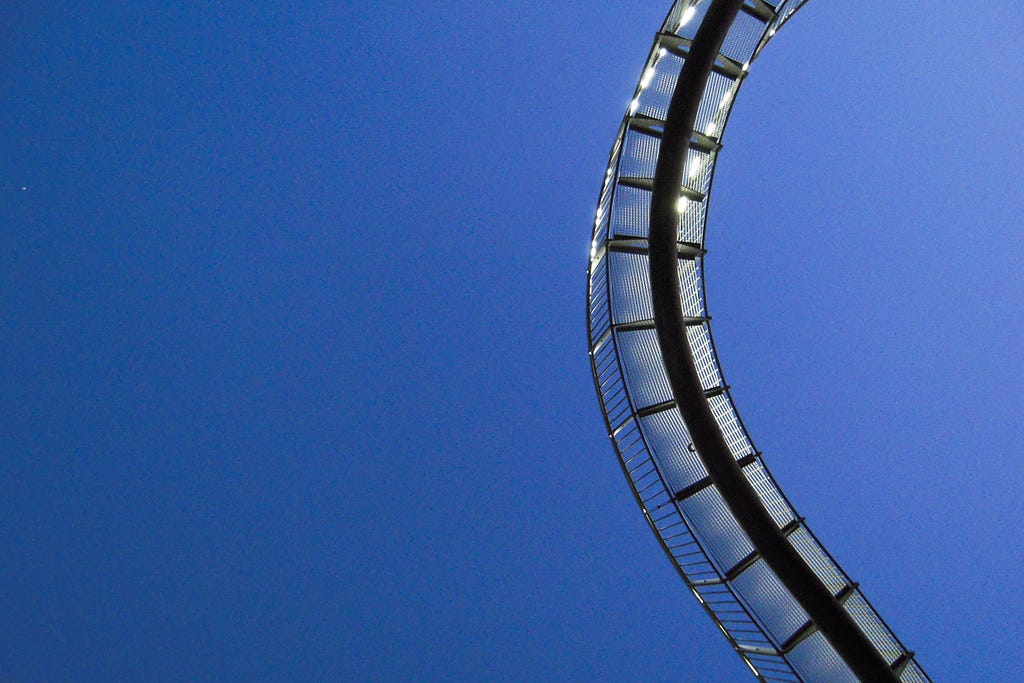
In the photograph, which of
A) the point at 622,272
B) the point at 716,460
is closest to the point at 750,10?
the point at 622,272

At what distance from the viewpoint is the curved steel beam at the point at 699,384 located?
6.73m

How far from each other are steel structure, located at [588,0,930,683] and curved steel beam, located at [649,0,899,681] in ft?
0.04

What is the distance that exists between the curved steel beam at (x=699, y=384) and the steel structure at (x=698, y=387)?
0.5 inches

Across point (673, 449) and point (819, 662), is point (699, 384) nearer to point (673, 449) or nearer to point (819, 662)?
point (673, 449)

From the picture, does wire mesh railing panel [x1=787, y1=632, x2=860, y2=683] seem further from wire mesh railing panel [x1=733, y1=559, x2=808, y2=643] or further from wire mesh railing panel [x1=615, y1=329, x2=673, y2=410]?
wire mesh railing panel [x1=615, y1=329, x2=673, y2=410]

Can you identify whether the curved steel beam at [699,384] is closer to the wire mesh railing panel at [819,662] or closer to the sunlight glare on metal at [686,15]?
the wire mesh railing panel at [819,662]

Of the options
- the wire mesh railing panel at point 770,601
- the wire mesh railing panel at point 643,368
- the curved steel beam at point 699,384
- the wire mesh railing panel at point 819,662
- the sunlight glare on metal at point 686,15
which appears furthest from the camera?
the sunlight glare on metal at point 686,15

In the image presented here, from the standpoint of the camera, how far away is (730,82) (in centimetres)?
909

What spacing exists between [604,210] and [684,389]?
103 inches

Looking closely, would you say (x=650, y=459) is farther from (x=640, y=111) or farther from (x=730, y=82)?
(x=730, y=82)

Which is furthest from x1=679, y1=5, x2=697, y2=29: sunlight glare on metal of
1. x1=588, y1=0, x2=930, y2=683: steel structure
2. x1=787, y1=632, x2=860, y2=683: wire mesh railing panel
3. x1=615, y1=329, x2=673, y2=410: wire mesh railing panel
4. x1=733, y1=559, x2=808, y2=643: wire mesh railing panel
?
x1=787, y1=632, x2=860, y2=683: wire mesh railing panel

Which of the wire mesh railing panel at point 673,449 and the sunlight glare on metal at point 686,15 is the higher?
the sunlight glare on metal at point 686,15

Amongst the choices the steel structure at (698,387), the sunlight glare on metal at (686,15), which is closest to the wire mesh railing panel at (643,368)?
the steel structure at (698,387)

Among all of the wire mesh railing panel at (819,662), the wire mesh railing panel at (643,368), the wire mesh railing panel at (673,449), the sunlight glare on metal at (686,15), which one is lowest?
the wire mesh railing panel at (819,662)
